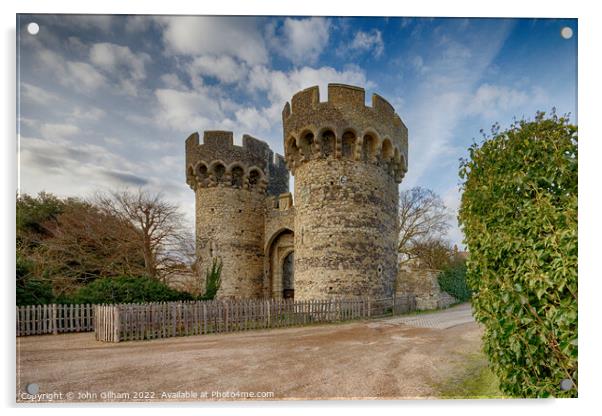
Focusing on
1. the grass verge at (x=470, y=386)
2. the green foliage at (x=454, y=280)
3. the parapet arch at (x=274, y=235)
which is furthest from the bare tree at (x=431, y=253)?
the grass verge at (x=470, y=386)

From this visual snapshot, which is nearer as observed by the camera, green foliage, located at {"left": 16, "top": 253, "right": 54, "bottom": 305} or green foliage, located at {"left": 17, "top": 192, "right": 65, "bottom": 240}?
green foliage, located at {"left": 17, "top": 192, "right": 65, "bottom": 240}

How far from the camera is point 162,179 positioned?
19.1ft

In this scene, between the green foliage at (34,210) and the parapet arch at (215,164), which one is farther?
the parapet arch at (215,164)

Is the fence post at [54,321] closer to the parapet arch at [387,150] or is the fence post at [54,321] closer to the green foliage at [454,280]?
the parapet arch at [387,150]

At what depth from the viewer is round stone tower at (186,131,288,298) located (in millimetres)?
13148

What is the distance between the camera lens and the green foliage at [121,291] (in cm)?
816

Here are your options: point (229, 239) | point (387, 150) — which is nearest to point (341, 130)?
point (387, 150)

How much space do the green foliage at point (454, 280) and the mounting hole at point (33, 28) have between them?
1324cm

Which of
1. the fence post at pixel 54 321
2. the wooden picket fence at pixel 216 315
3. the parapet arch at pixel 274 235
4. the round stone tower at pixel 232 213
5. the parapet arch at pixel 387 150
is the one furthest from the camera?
the parapet arch at pixel 274 235

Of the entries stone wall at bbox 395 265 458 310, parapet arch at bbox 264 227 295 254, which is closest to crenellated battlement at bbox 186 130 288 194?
parapet arch at bbox 264 227 295 254

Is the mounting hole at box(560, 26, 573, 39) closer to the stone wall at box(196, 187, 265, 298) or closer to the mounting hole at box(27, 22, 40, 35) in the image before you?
the mounting hole at box(27, 22, 40, 35)

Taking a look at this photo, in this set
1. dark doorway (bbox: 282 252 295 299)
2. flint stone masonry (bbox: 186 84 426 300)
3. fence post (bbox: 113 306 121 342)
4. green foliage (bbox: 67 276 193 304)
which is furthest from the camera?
dark doorway (bbox: 282 252 295 299)

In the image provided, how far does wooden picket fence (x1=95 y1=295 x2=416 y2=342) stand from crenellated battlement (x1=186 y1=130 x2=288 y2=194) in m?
5.82

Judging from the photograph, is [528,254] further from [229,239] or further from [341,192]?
[229,239]
